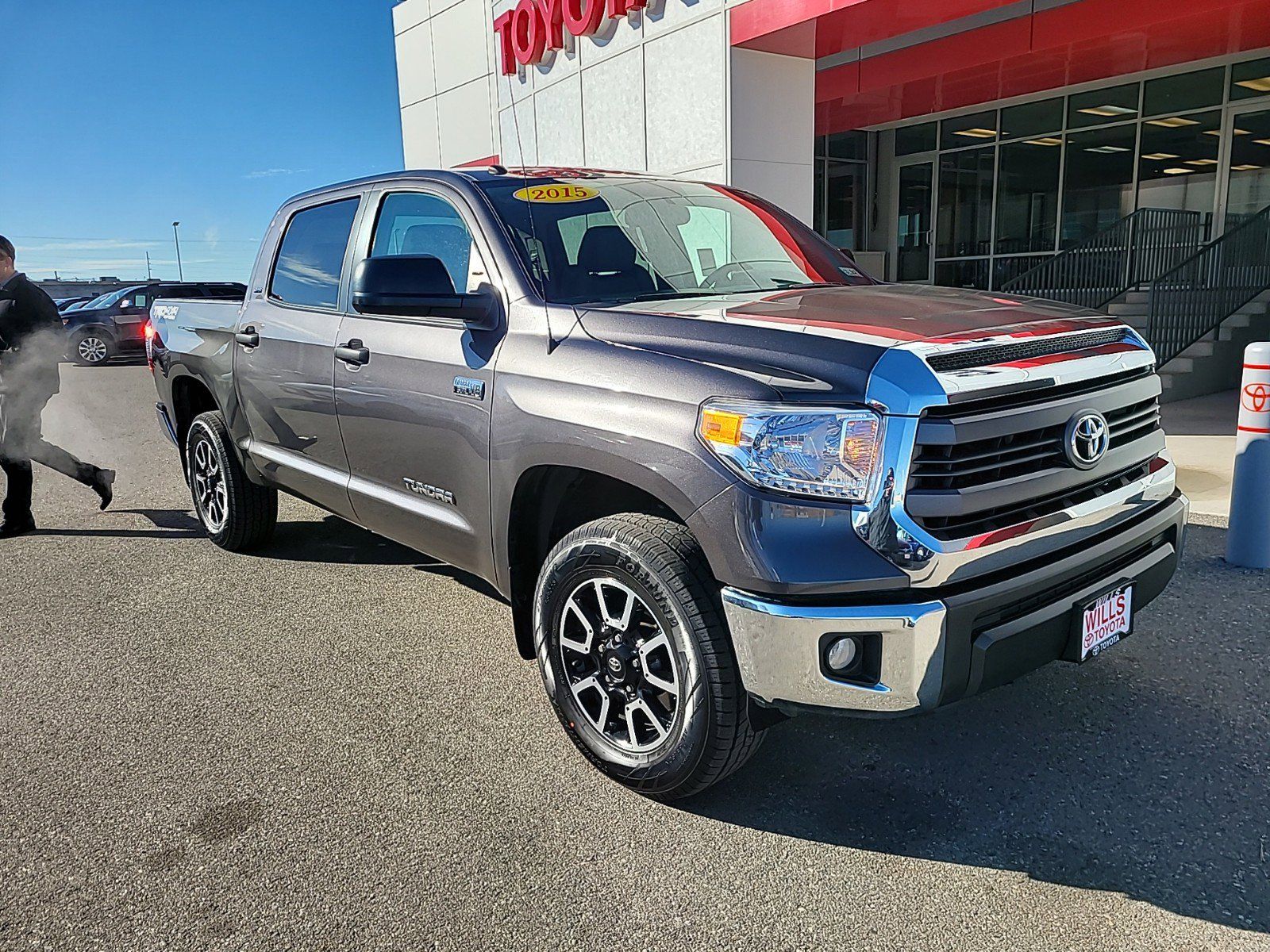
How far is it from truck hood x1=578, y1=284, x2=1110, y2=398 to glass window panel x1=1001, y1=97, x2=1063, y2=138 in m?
14.6

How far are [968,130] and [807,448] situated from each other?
17200 millimetres

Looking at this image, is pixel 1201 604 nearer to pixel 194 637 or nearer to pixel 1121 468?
pixel 1121 468

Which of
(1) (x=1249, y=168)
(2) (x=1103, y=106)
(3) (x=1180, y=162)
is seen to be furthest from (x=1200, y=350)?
(2) (x=1103, y=106)

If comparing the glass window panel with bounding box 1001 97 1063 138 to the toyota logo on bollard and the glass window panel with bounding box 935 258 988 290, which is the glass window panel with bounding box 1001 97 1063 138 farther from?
the toyota logo on bollard

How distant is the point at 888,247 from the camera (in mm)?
19344

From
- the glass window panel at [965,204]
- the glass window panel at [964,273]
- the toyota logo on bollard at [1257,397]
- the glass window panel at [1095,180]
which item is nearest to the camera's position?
the toyota logo on bollard at [1257,397]

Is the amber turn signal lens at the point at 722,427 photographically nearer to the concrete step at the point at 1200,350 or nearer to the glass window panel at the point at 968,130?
the concrete step at the point at 1200,350

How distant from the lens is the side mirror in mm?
3238

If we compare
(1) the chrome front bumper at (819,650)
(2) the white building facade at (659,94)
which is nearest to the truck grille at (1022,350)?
(1) the chrome front bumper at (819,650)

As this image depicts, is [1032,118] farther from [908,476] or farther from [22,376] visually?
[908,476]

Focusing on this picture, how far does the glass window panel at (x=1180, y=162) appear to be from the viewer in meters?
14.0

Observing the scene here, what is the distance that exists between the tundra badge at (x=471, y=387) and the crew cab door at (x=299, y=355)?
990 millimetres

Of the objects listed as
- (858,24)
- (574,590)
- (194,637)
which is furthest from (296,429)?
(858,24)

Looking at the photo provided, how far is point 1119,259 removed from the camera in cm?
1274
